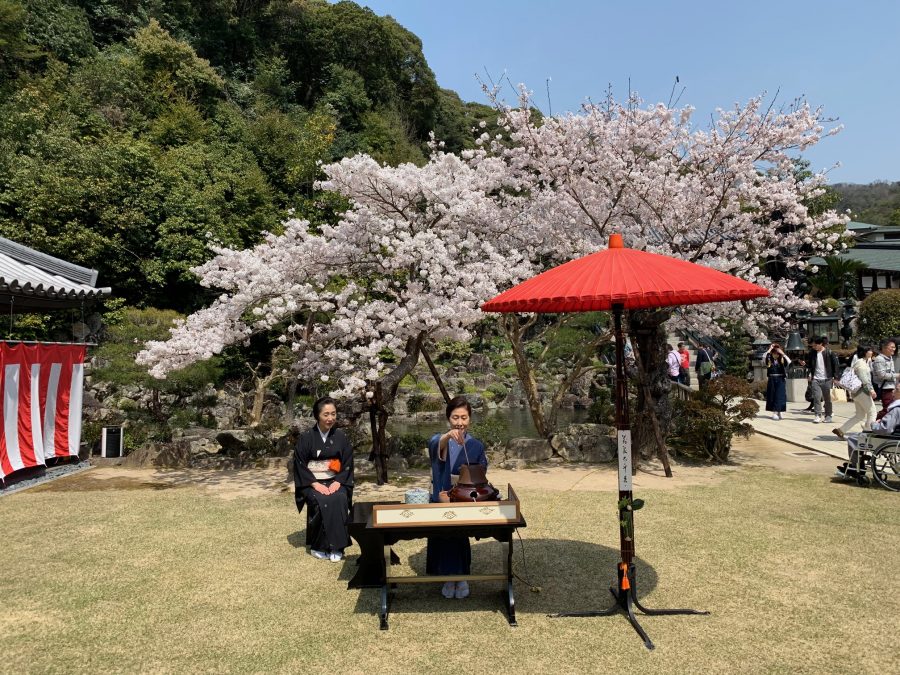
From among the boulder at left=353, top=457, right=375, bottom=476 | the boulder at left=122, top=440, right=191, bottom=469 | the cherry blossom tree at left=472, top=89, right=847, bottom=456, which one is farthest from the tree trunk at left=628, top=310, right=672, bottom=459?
the boulder at left=122, top=440, right=191, bottom=469

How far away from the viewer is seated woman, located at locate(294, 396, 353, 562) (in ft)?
18.6

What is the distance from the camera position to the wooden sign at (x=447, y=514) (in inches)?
167

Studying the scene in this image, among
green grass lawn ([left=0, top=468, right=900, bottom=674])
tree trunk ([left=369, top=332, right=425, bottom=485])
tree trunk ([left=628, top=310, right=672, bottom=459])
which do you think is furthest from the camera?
tree trunk ([left=628, top=310, right=672, bottom=459])

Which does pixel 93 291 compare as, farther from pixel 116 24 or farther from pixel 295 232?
pixel 116 24

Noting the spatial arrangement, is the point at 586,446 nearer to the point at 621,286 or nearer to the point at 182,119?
the point at 621,286

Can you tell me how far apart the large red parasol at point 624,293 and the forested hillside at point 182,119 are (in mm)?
8668

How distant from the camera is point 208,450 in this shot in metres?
11.2

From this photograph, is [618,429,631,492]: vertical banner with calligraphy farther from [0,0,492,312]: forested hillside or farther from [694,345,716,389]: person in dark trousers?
[694,345,716,389]: person in dark trousers

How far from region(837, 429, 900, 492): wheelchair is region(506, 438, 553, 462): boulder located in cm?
450

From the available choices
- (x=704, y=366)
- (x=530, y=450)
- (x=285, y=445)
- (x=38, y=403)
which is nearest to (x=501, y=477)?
(x=530, y=450)

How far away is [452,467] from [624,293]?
6.60 ft

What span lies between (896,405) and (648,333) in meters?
3.34

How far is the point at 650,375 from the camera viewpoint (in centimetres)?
997

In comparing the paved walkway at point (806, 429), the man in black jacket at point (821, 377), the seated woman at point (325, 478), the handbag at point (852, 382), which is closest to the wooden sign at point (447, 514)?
the seated woman at point (325, 478)
